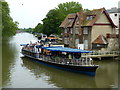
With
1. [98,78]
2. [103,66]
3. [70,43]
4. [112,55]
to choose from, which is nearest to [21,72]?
[98,78]

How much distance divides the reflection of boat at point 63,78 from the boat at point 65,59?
74 centimetres

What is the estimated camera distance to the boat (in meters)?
25.8

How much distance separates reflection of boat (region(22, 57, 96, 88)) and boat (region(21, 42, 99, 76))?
736 mm

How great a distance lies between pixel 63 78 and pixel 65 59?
361cm

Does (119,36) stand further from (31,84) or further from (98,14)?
(31,84)

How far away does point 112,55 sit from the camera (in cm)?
3778

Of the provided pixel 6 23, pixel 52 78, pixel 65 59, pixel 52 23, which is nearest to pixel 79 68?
pixel 65 59

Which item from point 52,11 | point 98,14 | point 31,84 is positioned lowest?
point 31,84

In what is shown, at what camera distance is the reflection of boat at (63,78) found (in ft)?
74.7

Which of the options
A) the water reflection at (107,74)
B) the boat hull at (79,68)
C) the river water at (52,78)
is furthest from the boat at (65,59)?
the water reflection at (107,74)

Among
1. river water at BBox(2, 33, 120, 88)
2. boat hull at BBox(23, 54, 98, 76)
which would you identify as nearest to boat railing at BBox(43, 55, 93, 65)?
boat hull at BBox(23, 54, 98, 76)

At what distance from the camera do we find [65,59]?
28188 mm

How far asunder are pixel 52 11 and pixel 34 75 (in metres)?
55.3

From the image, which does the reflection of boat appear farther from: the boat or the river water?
the boat
